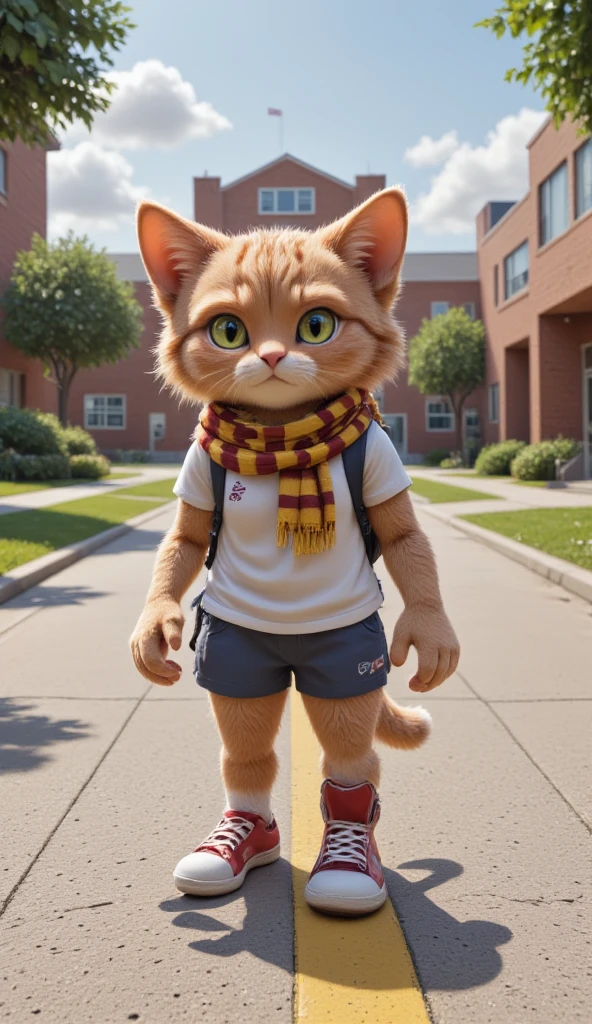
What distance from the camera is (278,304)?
265 centimetres

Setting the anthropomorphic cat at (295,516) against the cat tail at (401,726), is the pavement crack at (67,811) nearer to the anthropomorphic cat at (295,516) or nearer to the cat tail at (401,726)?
the anthropomorphic cat at (295,516)

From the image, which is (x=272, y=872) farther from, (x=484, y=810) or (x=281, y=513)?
(x=281, y=513)

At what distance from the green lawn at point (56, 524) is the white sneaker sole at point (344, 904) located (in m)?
6.80

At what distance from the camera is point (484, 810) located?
3.45m

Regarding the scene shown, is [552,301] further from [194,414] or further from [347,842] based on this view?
[194,414]

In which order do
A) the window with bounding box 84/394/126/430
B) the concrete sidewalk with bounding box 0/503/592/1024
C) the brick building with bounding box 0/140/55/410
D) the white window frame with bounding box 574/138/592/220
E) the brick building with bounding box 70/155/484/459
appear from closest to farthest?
the concrete sidewalk with bounding box 0/503/592/1024 < the white window frame with bounding box 574/138/592/220 < the brick building with bounding box 0/140/55/410 < the brick building with bounding box 70/155/484/459 < the window with bounding box 84/394/126/430

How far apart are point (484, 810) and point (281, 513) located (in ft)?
4.90

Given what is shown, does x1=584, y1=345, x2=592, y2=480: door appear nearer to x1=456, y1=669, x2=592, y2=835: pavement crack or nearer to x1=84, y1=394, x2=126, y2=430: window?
x1=456, y1=669, x2=592, y2=835: pavement crack

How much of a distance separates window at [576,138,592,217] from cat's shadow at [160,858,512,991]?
23.0 meters

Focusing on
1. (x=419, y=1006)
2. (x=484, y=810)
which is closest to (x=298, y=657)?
(x=419, y=1006)

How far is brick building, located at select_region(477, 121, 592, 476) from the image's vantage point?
80.0 ft

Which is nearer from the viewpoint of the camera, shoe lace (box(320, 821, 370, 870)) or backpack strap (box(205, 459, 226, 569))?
shoe lace (box(320, 821, 370, 870))

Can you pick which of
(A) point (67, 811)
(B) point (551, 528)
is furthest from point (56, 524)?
(A) point (67, 811)

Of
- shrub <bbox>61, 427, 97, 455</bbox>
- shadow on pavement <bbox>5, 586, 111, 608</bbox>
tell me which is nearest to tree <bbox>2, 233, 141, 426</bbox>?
shrub <bbox>61, 427, 97, 455</bbox>
